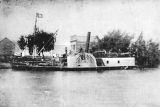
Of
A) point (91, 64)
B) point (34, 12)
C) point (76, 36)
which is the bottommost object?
point (91, 64)

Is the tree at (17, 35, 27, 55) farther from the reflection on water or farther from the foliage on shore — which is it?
the foliage on shore

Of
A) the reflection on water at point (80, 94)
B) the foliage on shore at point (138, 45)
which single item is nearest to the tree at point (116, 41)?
the foliage on shore at point (138, 45)

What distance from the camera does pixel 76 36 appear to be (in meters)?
3.67

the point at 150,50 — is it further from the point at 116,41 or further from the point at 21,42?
the point at 21,42

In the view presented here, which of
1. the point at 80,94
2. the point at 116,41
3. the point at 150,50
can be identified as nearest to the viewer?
the point at 80,94

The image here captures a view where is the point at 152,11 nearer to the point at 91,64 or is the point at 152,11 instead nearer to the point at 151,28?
the point at 151,28

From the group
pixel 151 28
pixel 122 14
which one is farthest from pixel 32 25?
pixel 151 28

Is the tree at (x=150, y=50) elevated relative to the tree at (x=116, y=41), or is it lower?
lower

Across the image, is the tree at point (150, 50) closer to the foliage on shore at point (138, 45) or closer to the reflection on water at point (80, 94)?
the foliage on shore at point (138, 45)

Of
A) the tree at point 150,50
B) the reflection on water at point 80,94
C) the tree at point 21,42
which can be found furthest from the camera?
the tree at point 150,50

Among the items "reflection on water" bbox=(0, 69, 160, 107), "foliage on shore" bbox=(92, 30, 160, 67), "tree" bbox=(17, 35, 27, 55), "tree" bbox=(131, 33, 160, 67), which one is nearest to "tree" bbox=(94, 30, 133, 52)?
"foliage on shore" bbox=(92, 30, 160, 67)

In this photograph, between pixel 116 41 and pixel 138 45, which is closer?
pixel 138 45

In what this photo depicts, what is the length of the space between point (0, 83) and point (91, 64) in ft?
9.74

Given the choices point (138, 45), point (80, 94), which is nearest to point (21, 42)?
point (80, 94)
